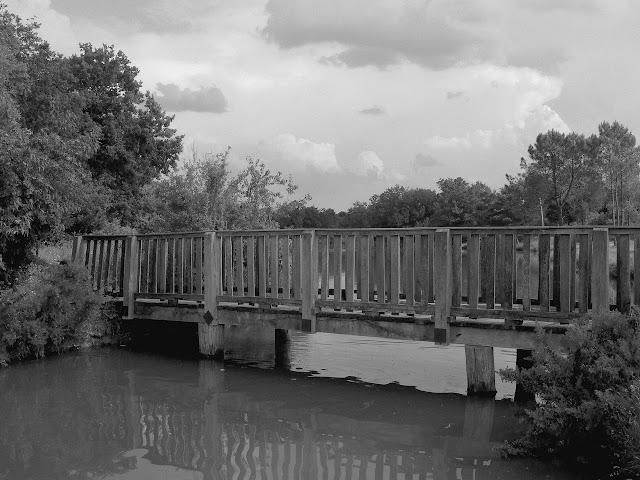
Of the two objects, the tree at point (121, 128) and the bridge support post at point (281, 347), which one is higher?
the tree at point (121, 128)

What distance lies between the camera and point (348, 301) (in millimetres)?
11391

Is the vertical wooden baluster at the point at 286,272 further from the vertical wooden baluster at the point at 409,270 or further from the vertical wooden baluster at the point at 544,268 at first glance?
the vertical wooden baluster at the point at 544,268

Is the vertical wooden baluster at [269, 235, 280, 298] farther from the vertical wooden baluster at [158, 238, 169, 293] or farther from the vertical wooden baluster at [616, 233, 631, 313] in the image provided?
the vertical wooden baluster at [616, 233, 631, 313]

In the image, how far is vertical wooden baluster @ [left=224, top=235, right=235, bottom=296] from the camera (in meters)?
13.0

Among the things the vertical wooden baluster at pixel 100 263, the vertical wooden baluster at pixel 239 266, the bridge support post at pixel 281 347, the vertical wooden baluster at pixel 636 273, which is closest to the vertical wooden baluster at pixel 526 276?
the vertical wooden baluster at pixel 636 273

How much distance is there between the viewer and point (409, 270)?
1088cm

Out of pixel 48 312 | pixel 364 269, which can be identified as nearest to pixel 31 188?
pixel 48 312

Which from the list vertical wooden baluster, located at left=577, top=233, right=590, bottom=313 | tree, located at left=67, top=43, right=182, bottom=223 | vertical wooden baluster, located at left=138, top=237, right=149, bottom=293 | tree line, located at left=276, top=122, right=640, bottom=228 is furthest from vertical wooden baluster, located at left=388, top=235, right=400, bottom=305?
tree line, located at left=276, top=122, right=640, bottom=228

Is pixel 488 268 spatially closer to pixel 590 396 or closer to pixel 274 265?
pixel 590 396

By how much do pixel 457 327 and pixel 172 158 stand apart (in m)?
30.1

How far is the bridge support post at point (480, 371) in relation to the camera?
34.1 feet

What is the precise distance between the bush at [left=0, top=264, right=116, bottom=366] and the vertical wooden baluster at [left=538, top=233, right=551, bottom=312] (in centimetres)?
819

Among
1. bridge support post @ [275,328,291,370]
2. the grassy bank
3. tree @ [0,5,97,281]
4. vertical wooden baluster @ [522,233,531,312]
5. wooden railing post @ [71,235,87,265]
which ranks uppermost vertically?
tree @ [0,5,97,281]

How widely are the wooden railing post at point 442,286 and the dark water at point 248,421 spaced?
3.17 feet
